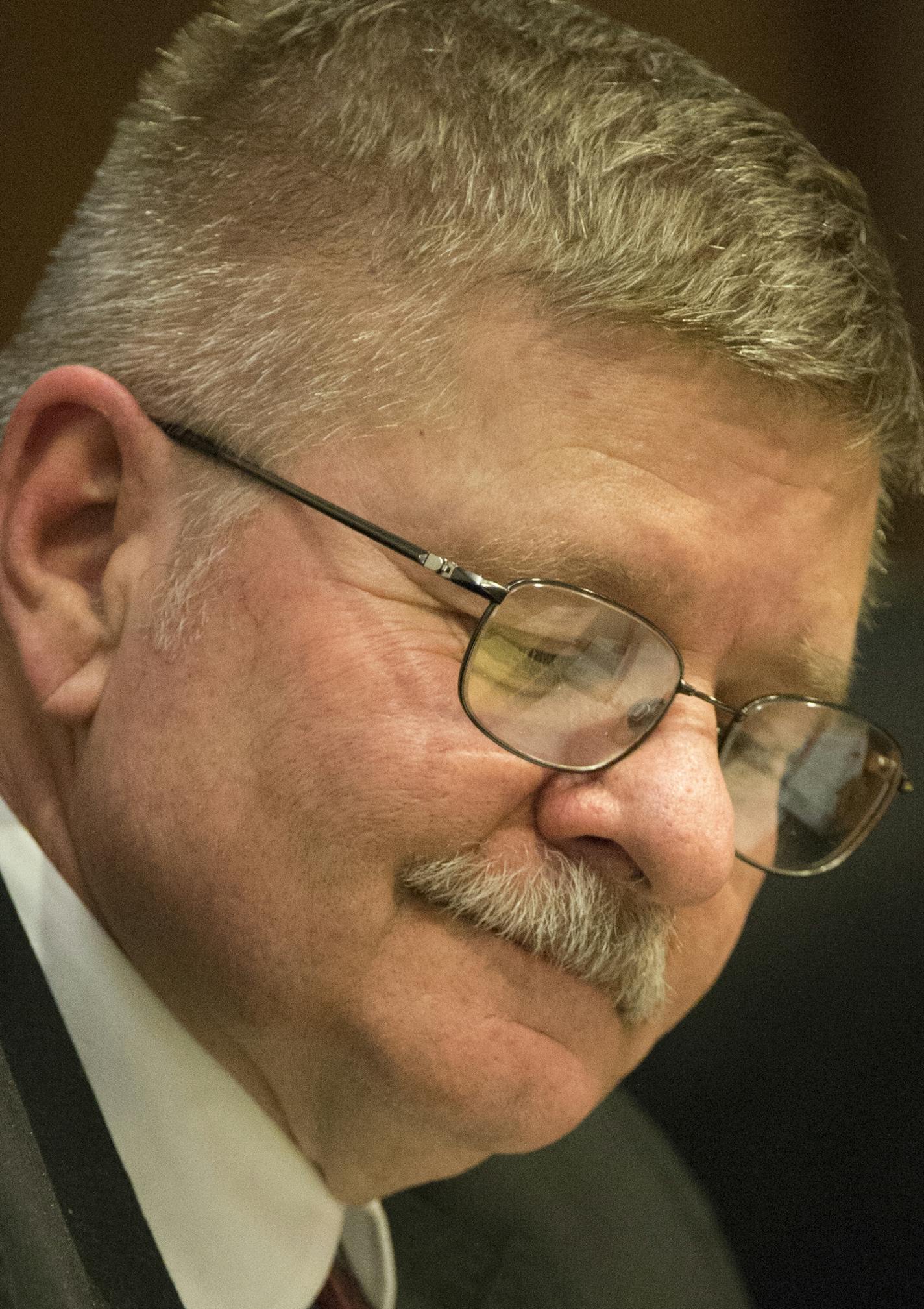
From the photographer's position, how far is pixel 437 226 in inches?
41.9

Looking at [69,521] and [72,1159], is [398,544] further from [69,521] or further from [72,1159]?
[72,1159]

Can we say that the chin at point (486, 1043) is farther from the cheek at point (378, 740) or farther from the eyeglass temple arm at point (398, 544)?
the eyeglass temple arm at point (398, 544)

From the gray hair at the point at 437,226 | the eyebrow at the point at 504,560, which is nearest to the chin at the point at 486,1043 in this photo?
the eyebrow at the point at 504,560

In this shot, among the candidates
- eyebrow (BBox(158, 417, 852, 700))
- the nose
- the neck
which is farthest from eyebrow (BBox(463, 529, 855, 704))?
the neck

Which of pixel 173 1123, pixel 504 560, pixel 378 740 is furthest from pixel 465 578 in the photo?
pixel 173 1123

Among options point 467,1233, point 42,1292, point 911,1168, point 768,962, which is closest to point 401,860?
point 42,1292

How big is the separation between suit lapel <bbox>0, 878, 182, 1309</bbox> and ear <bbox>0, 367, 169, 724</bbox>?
0.22 metres

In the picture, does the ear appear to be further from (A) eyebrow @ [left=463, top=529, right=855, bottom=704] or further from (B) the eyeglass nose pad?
(B) the eyeglass nose pad

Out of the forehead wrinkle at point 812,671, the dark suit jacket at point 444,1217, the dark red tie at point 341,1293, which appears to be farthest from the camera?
the dark red tie at point 341,1293

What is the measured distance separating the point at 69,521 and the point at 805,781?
0.71 m

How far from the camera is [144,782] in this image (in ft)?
3.39

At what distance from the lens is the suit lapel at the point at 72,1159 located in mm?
947

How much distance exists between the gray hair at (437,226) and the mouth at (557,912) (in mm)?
341

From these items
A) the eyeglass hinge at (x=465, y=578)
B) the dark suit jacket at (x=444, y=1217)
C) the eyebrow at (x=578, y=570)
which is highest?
the eyebrow at (x=578, y=570)
